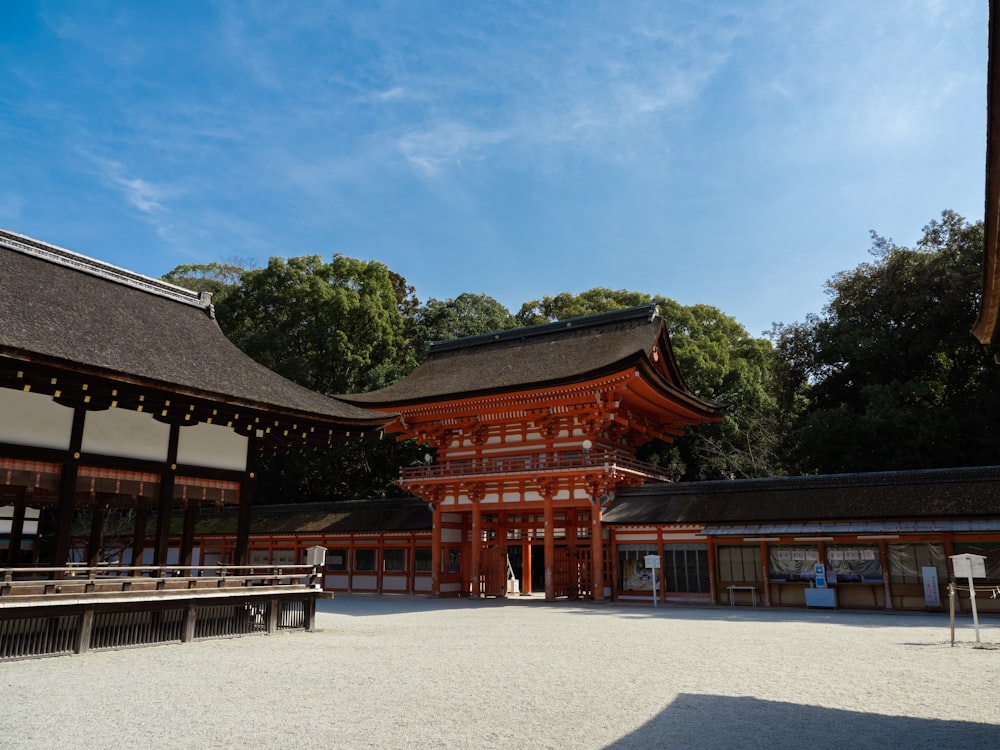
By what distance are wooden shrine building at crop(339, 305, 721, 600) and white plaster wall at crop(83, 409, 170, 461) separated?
10.3 metres

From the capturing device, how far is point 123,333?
1382 centimetres

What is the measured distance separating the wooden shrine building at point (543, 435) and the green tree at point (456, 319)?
17.8 m

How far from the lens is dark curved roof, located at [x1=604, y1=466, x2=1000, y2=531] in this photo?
1805 centimetres

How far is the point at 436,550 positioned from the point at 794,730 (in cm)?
2021

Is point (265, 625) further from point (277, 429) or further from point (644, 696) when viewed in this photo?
point (644, 696)

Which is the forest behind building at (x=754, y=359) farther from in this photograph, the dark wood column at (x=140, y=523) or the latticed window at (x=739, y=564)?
the dark wood column at (x=140, y=523)

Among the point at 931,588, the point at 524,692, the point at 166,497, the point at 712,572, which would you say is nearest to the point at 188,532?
the point at 166,497

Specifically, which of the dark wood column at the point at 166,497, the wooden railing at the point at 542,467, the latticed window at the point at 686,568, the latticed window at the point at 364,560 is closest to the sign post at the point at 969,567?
the latticed window at the point at 686,568

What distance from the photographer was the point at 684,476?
37.3m

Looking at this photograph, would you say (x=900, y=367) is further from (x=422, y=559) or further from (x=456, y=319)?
(x=456, y=319)

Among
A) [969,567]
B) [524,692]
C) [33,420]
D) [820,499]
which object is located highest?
[33,420]

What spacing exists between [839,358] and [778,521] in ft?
42.3

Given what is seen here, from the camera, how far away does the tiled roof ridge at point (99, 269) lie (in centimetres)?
1469

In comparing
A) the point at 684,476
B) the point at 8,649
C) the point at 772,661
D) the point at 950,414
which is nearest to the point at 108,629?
the point at 8,649
